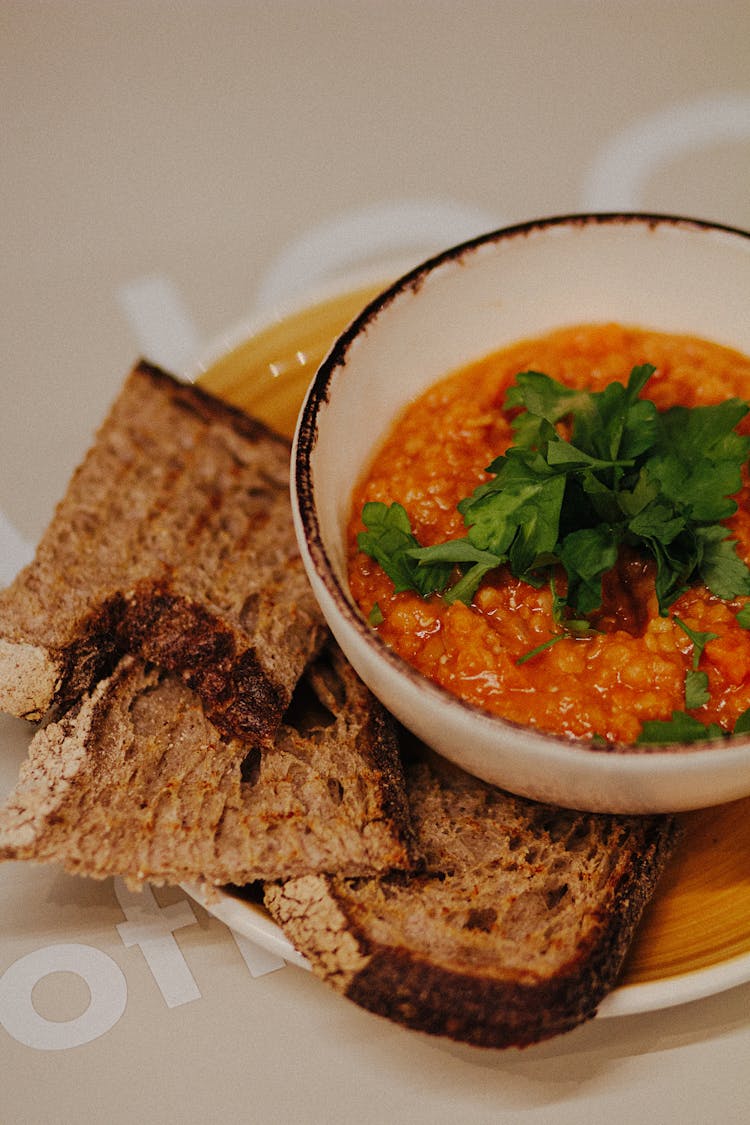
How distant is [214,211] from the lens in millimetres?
5082

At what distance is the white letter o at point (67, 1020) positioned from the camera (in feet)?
9.62

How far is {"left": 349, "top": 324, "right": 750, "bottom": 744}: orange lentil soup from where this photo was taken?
2.74m

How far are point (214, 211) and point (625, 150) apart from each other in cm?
203

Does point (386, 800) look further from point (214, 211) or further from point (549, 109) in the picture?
point (549, 109)

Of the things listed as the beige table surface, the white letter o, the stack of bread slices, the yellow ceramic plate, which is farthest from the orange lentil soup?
the white letter o

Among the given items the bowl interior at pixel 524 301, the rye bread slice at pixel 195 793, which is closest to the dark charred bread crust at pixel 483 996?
the rye bread slice at pixel 195 793

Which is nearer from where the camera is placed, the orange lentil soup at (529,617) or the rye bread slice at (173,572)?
the orange lentil soup at (529,617)

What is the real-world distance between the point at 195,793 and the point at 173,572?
28.9 inches

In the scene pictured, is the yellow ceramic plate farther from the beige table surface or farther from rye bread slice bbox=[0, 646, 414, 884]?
the beige table surface

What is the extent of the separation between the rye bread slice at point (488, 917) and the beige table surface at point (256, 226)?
40cm

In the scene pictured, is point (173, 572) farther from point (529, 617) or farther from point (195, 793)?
point (529, 617)

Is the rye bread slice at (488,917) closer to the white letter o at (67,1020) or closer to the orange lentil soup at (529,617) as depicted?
the orange lentil soup at (529,617)

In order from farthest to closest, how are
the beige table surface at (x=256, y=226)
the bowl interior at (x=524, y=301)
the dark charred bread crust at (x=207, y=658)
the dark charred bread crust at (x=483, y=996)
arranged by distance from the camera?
the bowl interior at (x=524, y=301), the dark charred bread crust at (x=207, y=658), the beige table surface at (x=256, y=226), the dark charred bread crust at (x=483, y=996)

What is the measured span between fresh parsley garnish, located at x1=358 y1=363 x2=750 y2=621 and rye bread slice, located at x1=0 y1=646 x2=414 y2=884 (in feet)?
1.60
